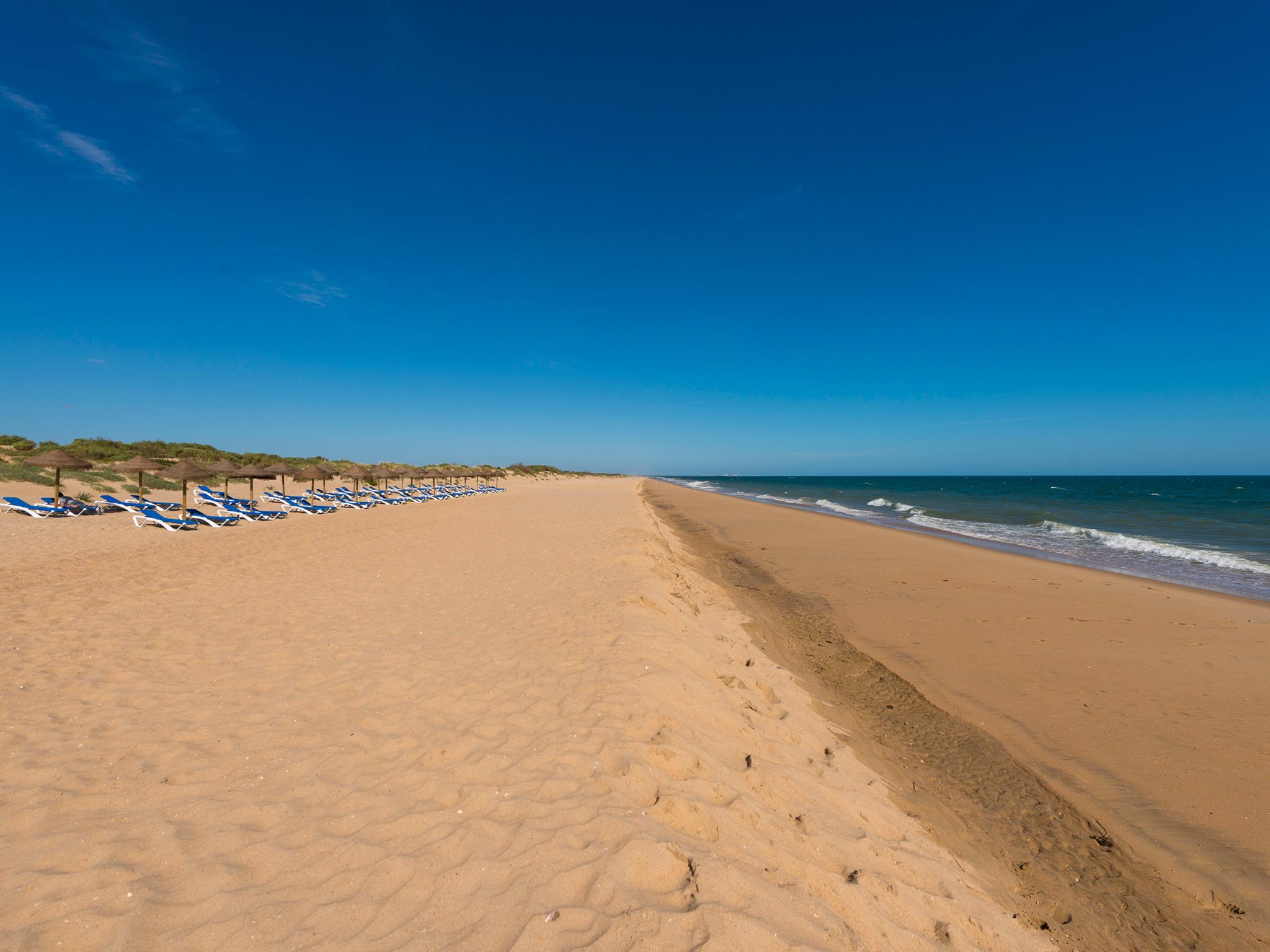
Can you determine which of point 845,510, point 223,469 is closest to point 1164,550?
point 845,510

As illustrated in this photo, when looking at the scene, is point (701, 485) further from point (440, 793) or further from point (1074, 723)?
point (440, 793)

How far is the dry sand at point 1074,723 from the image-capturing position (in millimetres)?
3350

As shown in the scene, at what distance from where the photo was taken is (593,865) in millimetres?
2592

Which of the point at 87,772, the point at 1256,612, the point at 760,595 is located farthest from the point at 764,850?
the point at 1256,612

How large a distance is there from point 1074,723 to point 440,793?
6112 millimetres

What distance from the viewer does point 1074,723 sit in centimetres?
521

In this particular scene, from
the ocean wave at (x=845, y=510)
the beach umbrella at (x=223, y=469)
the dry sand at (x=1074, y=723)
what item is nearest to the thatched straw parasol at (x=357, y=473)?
the beach umbrella at (x=223, y=469)

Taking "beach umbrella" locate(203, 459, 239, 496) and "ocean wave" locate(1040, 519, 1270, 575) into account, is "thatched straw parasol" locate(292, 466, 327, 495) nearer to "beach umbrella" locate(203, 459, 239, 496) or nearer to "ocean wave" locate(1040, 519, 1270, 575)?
"beach umbrella" locate(203, 459, 239, 496)

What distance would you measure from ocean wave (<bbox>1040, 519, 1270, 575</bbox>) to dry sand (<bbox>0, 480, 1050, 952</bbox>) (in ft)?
53.1

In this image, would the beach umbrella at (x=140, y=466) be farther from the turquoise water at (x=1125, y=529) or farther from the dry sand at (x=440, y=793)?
the turquoise water at (x=1125, y=529)

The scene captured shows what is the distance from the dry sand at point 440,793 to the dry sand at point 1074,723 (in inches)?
28.9

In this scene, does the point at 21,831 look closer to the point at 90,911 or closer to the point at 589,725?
the point at 90,911

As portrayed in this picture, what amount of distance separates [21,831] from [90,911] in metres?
1.10

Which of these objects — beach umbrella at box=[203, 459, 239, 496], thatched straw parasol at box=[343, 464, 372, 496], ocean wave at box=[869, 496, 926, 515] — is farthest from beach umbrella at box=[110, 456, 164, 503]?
ocean wave at box=[869, 496, 926, 515]
